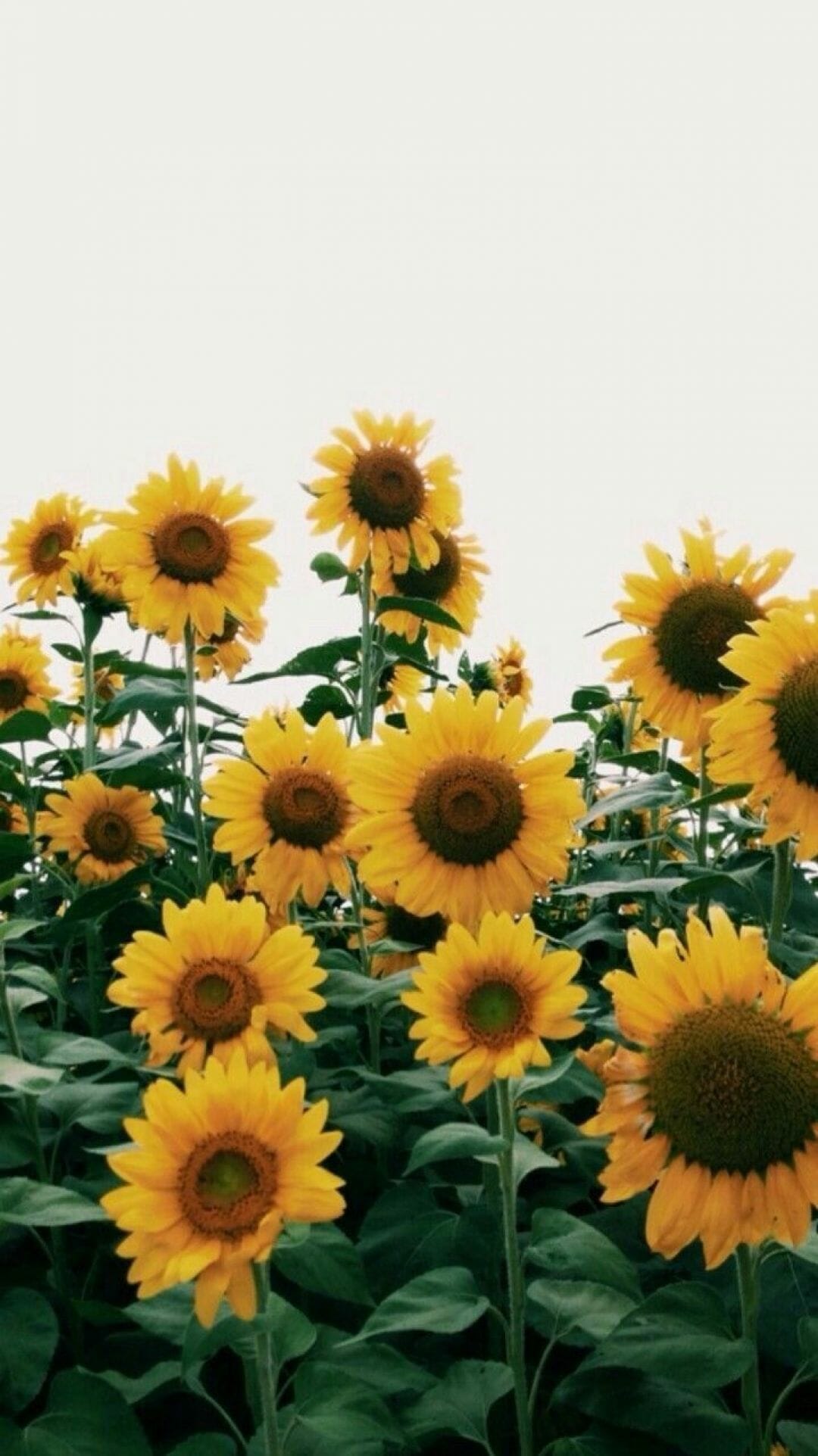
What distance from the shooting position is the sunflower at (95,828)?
12.1 ft

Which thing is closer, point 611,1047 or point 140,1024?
point 140,1024

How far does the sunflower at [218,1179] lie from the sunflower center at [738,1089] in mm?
438

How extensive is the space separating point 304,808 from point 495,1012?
889 mm

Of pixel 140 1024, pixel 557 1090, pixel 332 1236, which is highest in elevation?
pixel 140 1024

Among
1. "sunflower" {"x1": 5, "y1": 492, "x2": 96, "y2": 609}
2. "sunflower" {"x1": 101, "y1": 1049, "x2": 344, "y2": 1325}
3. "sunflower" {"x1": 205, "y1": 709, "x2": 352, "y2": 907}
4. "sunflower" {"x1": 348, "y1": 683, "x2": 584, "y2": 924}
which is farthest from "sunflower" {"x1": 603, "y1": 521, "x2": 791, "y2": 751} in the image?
"sunflower" {"x1": 5, "y1": 492, "x2": 96, "y2": 609}

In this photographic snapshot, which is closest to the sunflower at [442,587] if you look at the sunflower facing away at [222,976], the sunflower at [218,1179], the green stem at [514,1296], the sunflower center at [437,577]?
the sunflower center at [437,577]

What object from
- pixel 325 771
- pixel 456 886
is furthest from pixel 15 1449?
pixel 325 771

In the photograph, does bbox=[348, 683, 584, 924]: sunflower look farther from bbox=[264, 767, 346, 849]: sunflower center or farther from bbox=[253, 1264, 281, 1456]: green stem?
bbox=[253, 1264, 281, 1456]: green stem

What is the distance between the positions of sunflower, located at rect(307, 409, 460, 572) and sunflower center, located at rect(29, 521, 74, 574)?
105 cm

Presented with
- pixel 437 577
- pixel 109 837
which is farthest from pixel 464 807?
pixel 437 577

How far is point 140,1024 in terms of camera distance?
2.27 meters

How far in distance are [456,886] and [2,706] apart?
2.46 metres

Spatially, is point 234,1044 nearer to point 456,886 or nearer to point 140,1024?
point 140,1024

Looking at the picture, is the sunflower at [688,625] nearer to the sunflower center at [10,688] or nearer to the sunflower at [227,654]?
the sunflower at [227,654]
